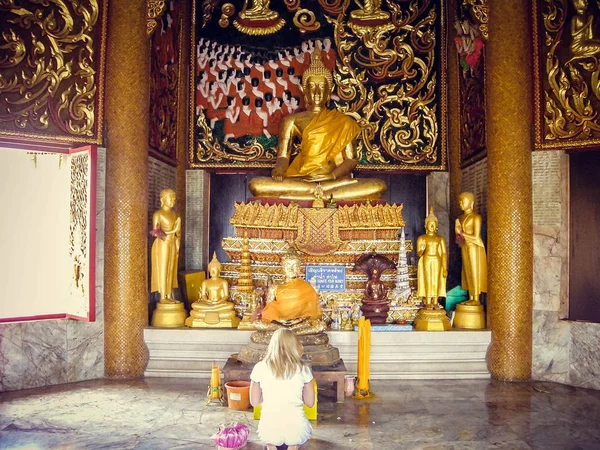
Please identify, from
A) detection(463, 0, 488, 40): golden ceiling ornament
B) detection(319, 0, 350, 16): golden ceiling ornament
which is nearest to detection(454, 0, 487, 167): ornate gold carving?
detection(463, 0, 488, 40): golden ceiling ornament

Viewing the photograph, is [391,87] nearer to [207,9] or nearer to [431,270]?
[207,9]

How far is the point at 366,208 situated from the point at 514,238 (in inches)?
63.3

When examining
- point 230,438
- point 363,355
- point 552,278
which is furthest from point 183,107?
point 230,438

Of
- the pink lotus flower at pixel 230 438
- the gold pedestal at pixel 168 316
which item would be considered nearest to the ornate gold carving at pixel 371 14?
the gold pedestal at pixel 168 316

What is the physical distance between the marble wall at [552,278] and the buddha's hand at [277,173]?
282cm

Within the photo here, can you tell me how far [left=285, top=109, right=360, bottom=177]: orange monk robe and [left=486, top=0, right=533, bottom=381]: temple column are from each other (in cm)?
215

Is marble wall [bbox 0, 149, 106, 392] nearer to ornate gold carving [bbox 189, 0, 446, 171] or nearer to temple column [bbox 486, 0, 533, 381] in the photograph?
ornate gold carving [bbox 189, 0, 446, 171]

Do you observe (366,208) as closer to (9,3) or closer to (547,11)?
A: (547,11)

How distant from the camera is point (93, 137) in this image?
594 cm

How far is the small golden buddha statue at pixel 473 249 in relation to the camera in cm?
623

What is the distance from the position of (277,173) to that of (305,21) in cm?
210

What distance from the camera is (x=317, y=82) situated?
7789mm

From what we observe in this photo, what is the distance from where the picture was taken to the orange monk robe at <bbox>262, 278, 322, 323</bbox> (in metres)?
5.25

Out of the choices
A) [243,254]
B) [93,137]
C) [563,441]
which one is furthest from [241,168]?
[563,441]
